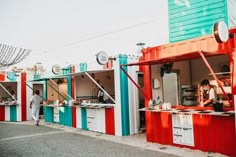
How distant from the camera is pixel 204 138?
6.28 meters

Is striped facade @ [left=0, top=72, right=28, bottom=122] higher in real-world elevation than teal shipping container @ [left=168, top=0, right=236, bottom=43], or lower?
lower

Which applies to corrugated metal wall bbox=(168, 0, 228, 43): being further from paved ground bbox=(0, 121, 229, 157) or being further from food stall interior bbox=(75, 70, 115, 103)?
paved ground bbox=(0, 121, 229, 157)

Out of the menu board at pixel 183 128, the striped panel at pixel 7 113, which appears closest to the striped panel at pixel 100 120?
the menu board at pixel 183 128

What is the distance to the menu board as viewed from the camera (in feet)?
21.7

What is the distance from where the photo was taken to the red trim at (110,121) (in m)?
9.33

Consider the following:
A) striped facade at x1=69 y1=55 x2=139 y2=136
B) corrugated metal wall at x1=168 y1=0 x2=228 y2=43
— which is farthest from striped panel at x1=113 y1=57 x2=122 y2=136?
corrugated metal wall at x1=168 y1=0 x2=228 y2=43

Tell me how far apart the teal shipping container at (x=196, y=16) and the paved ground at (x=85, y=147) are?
458 centimetres

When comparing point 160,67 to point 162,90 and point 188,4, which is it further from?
point 188,4

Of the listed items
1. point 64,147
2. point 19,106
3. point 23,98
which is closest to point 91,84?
point 23,98

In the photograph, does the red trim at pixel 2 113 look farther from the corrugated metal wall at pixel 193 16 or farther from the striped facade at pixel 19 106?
the corrugated metal wall at pixel 193 16

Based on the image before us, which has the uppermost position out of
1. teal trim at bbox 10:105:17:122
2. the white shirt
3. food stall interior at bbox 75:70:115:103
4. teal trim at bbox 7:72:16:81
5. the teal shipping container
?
the teal shipping container

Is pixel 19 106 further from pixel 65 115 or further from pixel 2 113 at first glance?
pixel 65 115

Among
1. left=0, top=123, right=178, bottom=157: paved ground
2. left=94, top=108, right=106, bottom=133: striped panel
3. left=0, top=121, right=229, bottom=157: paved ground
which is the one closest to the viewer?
left=0, top=121, right=229, bottom=157: paved ground

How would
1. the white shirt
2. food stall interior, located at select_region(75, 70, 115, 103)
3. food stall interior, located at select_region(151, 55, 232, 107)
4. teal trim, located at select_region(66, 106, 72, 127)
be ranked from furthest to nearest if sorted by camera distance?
the white shirt, food stall interior, located at select_region(75, 70, 115, 103), teal trim, located at select_region(66, 106, 72, 127), food stall interior, located at select_region(151, 55, 232, 107)
